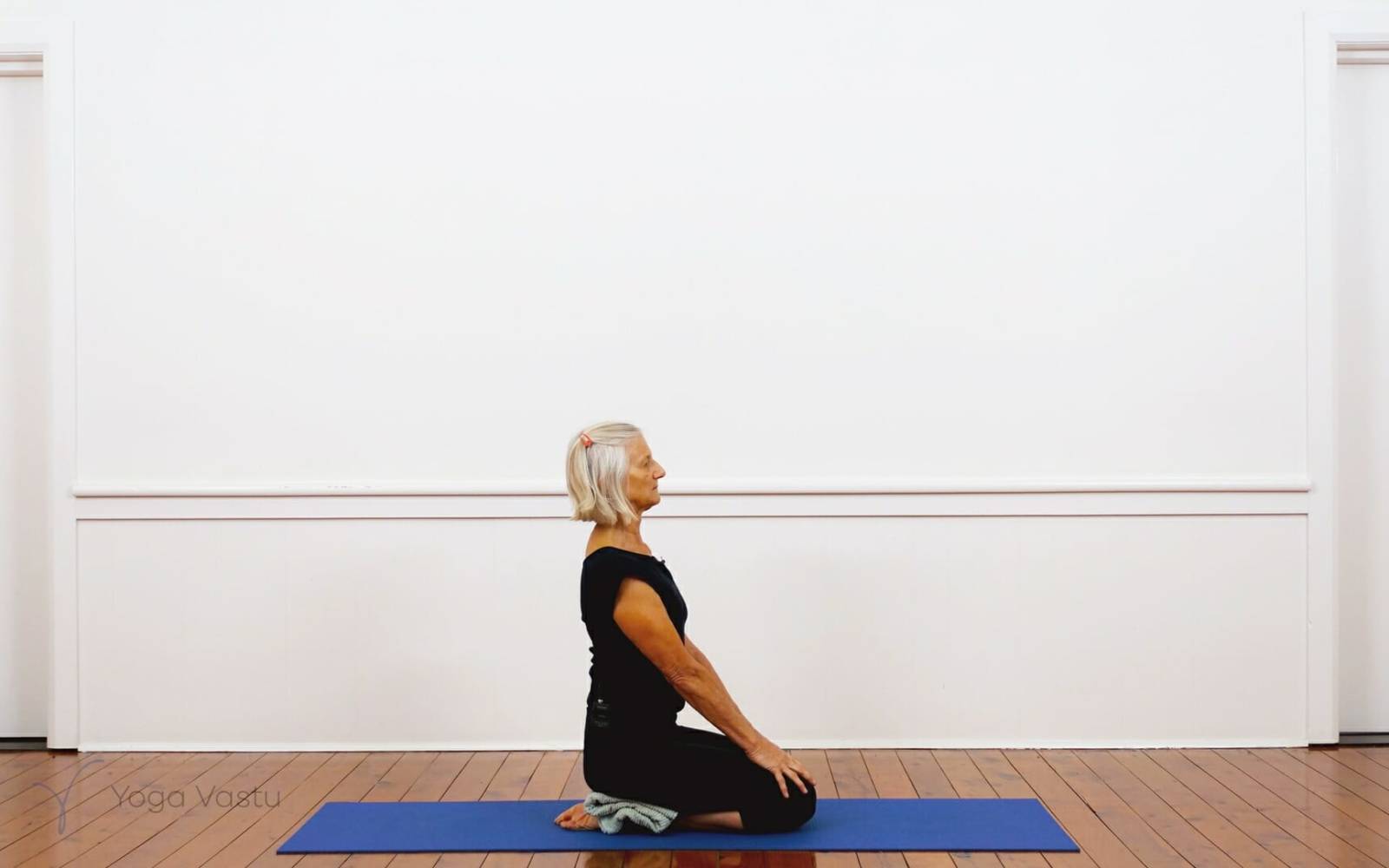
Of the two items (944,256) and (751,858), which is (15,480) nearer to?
(751,858)

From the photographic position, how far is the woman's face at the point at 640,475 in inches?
121

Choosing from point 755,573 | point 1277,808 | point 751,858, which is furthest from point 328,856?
point 1277,808

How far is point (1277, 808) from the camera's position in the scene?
321 centimetres

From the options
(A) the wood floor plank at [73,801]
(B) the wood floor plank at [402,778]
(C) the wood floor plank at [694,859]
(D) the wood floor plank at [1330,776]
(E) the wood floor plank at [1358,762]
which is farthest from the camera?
(E) the wood floor plank at [1358,762]

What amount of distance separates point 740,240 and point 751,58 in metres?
0.58

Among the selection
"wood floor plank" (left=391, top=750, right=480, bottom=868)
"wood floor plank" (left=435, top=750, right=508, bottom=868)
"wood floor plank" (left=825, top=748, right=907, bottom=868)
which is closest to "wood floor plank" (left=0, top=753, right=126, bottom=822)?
"wood floor plank" (left=391, top=750, right=480, bottom=868)

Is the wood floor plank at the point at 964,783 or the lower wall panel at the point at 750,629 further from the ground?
the lower wall panel at the point at 750,629

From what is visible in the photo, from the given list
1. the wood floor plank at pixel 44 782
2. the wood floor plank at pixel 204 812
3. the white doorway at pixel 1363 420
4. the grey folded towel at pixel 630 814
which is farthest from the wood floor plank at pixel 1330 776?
the wood floor plank at pixel 44 782

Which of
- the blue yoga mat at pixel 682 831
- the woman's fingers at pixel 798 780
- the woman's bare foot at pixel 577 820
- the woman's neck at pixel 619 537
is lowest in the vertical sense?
the blue yoga mat at pixel 682 831

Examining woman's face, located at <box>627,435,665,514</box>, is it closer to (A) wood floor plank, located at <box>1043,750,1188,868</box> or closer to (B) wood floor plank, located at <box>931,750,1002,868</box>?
(B) wood floor plank, located at <box>931,750,1002,868</box>

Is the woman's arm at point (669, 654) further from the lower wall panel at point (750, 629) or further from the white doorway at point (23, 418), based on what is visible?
the white doorway at point (23, 418)

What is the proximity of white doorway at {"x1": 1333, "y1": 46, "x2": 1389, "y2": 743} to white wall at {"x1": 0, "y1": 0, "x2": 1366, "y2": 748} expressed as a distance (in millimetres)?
297

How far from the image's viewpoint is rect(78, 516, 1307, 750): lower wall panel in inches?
154

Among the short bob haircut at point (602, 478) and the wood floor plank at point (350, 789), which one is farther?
the short bob haircut at point (602, 478)
